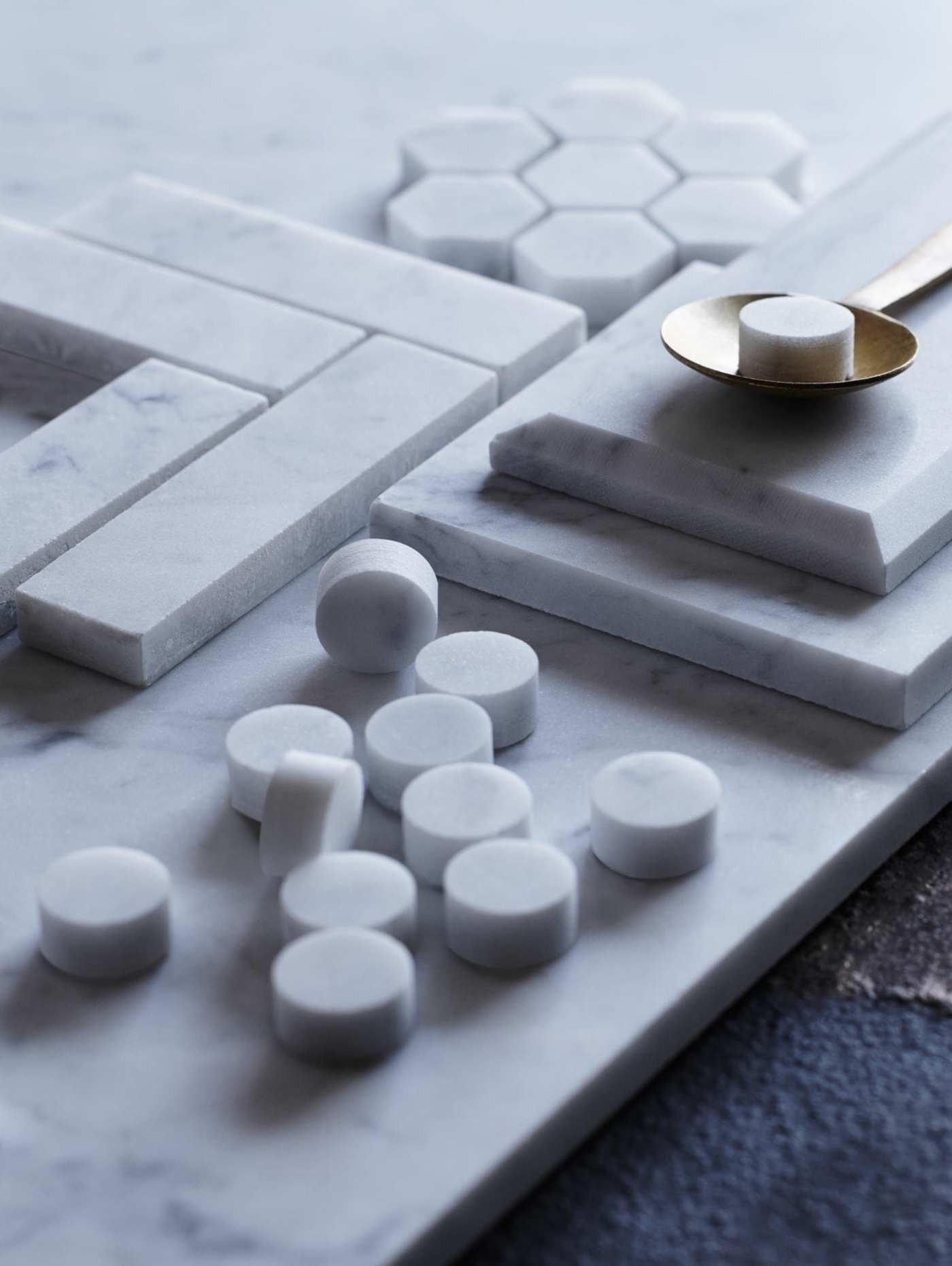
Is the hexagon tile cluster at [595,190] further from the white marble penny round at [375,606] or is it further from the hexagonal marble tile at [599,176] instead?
the white marble penny round at [375,606]

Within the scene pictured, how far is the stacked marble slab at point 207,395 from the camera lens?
41.4 inches

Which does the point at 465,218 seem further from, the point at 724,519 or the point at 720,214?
the point at 724,519

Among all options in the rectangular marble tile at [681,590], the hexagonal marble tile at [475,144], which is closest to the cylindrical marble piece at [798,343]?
the rectangular marble tile at [681,590]

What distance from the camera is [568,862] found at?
82 cm

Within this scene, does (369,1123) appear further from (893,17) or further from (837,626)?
(893,17)

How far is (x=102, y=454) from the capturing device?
46.1 inches

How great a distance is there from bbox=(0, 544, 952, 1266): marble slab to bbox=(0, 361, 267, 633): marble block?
0.07 meters

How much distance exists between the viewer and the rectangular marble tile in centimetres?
96

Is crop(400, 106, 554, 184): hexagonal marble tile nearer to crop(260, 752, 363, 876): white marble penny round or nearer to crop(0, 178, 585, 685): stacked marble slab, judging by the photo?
crop(0, 178, 585, 685): stacked marble slab

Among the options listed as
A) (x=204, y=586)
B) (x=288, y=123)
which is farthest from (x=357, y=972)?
(x=288, y=123)

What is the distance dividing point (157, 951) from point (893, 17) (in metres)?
1.56

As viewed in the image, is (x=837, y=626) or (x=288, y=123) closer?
(x=837, y=626)

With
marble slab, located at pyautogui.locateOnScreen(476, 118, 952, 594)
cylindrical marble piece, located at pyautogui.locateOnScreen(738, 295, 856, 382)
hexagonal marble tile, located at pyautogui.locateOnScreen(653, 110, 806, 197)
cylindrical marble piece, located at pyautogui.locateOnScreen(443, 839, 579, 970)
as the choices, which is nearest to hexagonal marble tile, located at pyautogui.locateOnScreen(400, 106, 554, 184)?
hexagonal marble tile, located at pyautogui.locateOnScreen(653, 110, 806, 197)

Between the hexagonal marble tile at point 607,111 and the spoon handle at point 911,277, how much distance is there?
450 mm
